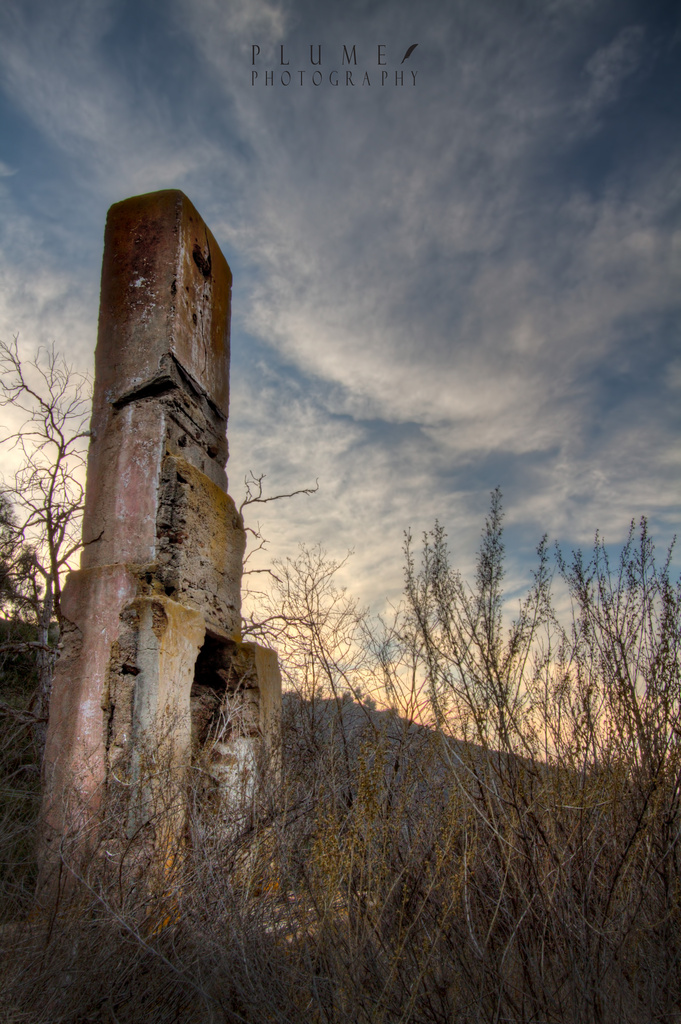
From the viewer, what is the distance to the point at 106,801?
2.94 m

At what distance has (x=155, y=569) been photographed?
3.55 metres

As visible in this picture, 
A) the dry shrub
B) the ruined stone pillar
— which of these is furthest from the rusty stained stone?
the dry shrub

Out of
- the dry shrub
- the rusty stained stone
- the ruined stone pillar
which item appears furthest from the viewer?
the rusty stained stone

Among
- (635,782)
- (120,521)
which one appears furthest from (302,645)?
(635,782)

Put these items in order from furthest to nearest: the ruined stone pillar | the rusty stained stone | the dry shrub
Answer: the rusty stained stone → the ruined stone pillar → the dry shrub

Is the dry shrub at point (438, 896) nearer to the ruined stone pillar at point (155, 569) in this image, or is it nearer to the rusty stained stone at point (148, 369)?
the ruined stone pillar at point (155, 569)

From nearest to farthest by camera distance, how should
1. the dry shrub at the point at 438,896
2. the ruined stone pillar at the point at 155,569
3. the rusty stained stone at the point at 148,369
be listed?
1. the dry shrub at the point at 438,896
2. the ruined stone pillar at the point at 155,569
3. the rusty stained stone at the point at 148,369

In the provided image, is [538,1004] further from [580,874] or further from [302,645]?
A: [302,645]

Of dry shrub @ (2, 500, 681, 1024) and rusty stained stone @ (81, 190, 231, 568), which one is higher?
rusty stained stone @ (81, 190, 231, 568)

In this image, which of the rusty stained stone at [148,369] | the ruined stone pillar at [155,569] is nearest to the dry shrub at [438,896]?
the ruined stone pillar at [155,569]

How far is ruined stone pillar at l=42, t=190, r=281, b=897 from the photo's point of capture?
3.10 meters

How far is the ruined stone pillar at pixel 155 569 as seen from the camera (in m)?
3.10

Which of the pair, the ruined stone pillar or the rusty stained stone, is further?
the rusty stained stone

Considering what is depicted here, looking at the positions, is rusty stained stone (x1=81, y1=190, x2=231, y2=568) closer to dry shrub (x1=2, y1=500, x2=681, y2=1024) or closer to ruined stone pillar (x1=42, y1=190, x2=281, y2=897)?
ruined stone pillar (x1=42, y1=190, x2=281, y2=897)
